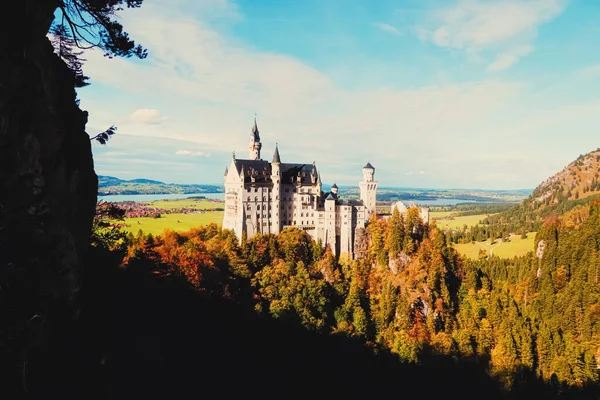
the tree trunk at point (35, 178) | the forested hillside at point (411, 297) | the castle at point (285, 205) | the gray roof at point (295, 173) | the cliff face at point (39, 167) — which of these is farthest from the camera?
the gray roof at point (295, 173)

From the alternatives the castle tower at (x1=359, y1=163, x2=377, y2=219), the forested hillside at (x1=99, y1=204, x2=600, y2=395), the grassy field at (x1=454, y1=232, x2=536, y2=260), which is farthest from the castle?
the grassy field at (x1=454, y1=232, x2=536, y2=260)

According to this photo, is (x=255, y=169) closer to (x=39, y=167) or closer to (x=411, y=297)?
(x=411, y=297)

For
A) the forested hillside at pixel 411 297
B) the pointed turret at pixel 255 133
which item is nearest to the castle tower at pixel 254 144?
the pointed turret at pixel 255 133

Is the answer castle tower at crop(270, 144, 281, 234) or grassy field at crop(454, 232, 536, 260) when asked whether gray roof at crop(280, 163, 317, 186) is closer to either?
castle tower at crop(270, 144, 281, 234)

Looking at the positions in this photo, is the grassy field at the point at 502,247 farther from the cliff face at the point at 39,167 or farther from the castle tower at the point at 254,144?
the cliff face at the point at 39,167

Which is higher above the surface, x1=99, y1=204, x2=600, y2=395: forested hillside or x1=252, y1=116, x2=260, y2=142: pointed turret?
x1=252, y1=116, x2=260, y2=142: pointed turret
